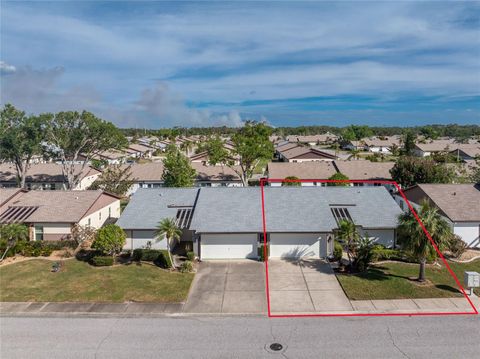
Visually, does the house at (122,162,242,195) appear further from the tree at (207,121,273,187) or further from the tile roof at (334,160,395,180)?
the tile roof at (334,160,395,180)

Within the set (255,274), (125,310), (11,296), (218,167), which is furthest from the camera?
(218,167)

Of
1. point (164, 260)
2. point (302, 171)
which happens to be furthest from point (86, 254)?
point (302, 171)

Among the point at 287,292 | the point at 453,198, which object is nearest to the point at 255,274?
the point at 287,292

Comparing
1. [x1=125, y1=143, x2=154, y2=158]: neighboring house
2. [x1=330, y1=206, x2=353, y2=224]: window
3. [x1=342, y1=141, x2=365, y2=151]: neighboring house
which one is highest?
[x1=342, y1=141, x2=365, y2=151]: neighboring house

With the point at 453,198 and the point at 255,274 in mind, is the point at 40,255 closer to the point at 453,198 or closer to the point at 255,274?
the point at 255,274

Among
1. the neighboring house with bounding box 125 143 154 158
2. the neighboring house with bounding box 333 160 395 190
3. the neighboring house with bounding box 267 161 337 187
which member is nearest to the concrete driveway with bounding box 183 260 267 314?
the neighboring house with bounding box 267 161 337 187

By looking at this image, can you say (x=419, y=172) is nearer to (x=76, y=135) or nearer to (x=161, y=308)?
(x=161, y=308)
